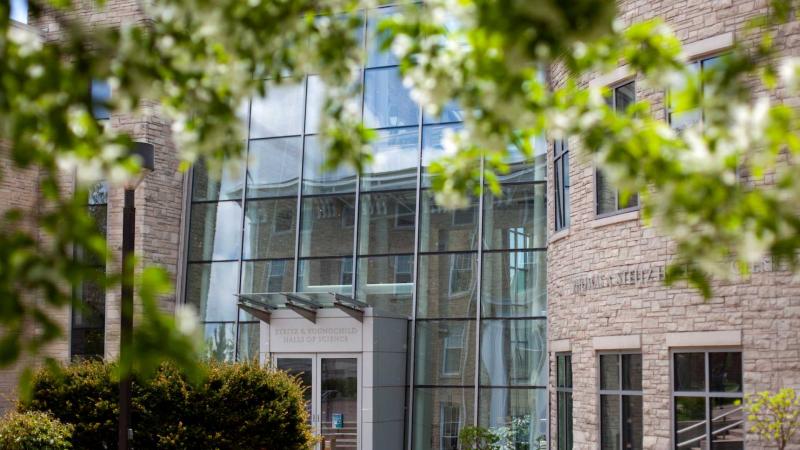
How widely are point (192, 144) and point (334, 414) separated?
1713 cm

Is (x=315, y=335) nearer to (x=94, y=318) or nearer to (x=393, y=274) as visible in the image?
(x=393, y=274)

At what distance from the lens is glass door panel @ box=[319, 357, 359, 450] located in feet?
68.5

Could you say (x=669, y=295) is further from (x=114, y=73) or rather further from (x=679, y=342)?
(x=114, y=73)

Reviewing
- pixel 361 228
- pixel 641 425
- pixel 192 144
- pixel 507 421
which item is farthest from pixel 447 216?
pixel 192 144

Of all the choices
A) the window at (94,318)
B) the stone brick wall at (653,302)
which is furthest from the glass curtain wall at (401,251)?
the stone brick wall at (653,302)

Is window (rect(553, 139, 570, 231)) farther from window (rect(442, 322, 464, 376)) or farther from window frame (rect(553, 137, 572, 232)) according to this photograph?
window (rect(442, 322, 464, 376))

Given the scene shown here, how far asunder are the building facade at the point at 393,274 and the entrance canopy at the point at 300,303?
53mm

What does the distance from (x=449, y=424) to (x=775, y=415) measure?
10855 mm

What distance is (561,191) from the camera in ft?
53.9

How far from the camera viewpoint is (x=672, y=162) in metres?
4.03

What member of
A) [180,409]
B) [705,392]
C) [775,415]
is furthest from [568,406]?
[180,409]

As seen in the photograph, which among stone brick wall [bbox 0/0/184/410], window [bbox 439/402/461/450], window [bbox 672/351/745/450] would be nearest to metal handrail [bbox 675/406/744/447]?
window [bbox 672/351/745/450]

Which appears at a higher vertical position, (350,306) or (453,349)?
(350,306)

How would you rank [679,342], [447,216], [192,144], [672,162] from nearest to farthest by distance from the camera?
1. [672,162]
2. [192,144]
3. [679,342]
4. [447,216]
